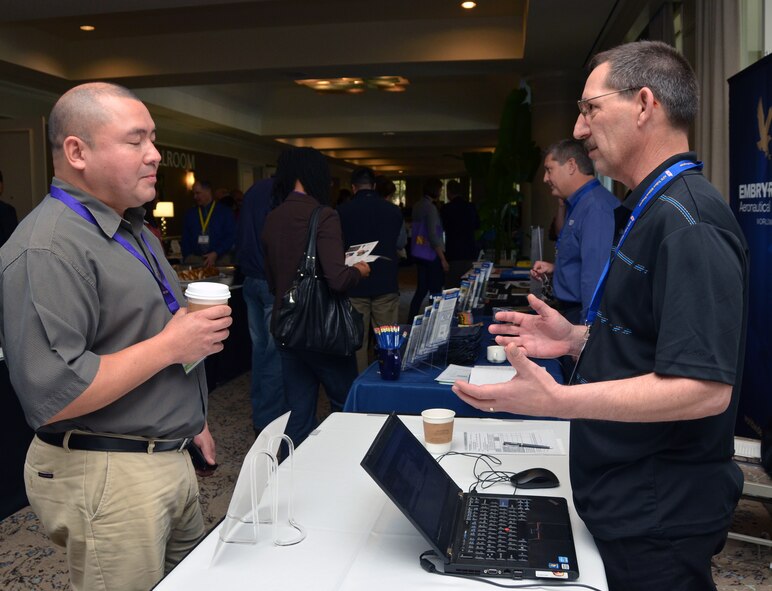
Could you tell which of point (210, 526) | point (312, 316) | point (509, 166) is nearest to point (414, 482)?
point (312, 316)

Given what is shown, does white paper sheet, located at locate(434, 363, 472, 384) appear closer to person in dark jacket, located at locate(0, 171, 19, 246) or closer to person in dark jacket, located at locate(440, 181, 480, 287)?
person in dark jacket, located at locate(0, 171, 19, 246)

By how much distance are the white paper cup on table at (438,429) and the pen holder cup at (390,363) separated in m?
0.70

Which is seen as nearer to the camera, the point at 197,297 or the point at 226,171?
the point at 197,297

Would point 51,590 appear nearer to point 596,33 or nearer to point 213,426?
point 213,426

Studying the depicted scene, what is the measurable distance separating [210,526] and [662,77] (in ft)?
8.83

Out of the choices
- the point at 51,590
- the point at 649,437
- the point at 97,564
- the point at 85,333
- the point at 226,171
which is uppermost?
the point at 226,171

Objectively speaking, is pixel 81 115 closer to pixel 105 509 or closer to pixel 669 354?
pixel 105 509

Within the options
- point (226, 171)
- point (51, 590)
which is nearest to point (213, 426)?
point (51, 590)

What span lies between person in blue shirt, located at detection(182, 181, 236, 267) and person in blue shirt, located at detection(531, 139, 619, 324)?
165 inches

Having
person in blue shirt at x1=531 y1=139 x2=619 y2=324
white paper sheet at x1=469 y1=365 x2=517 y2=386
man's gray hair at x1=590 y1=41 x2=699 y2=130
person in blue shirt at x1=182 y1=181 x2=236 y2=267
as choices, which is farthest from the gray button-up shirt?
person in blue shirt at x1=182 y1=181 x2=236 y2=267

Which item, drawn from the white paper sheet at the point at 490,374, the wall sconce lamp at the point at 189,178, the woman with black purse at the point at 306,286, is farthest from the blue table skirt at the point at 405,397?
the wall sconce lamp at the point at 189,178

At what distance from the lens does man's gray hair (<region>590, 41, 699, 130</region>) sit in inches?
50.6

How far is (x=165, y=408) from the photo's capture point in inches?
60.2

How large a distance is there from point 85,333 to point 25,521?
7.81 ft
